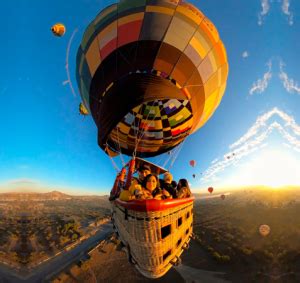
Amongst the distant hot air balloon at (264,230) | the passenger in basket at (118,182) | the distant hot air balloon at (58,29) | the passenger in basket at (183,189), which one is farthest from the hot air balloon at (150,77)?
the distant hot air balloon at (264,230)

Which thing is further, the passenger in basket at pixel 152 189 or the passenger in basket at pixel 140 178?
the passenger in basket at pixel 152 189

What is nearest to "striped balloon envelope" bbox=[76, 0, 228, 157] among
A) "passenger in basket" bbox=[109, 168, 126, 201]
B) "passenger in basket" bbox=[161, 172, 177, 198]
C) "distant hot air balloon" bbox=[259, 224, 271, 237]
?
"passenger in basket" bbox=[109, 168, 126, 201]

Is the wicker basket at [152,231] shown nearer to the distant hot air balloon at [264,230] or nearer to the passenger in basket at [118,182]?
the passenger in basket at [118,182]

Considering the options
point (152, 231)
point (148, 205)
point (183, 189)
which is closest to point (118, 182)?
point (183, 189)

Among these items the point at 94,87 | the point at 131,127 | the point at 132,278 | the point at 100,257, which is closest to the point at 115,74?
the point at 94,87

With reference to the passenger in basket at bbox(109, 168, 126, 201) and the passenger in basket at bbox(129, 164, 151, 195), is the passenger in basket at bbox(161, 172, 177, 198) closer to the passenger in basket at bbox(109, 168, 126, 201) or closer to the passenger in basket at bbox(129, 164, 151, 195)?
the passenger in basket at bbox(129, 164, 151, 195)

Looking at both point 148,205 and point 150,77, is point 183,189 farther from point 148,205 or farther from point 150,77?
point 150,77
